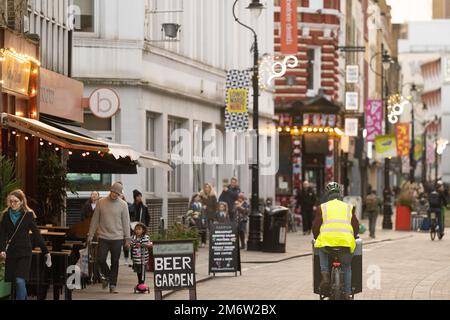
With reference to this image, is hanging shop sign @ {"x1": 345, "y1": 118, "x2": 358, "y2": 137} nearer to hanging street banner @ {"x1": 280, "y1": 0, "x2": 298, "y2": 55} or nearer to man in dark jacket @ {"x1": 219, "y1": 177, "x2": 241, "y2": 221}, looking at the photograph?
hanging street banner @ {"x1": 280, "y1": 0, "x2": 298, "y2": 55}

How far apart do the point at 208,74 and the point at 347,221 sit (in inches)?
1060

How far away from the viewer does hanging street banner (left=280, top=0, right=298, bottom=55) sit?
53.9m

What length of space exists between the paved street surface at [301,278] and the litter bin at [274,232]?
38 centimetres

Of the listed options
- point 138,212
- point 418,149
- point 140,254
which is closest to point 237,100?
point 138,212

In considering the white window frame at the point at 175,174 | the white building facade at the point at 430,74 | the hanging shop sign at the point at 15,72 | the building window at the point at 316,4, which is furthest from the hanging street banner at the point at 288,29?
the white building facade at the point at 430,74

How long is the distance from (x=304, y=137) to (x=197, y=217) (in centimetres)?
2698

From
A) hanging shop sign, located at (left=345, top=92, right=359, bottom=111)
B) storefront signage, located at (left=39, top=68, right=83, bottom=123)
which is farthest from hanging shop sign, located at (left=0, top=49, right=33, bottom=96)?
hanging shop sign, located at (left=345, top=92, right=359, bottom=111)

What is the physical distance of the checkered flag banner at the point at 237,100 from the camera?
40.5m

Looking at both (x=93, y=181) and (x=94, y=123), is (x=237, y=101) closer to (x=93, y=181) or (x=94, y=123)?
(x=94, y=123)

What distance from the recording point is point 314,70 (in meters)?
67.2

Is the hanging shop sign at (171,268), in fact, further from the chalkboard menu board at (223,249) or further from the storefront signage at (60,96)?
the storefront signage at (60,96)

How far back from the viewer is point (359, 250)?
19.8 meters
